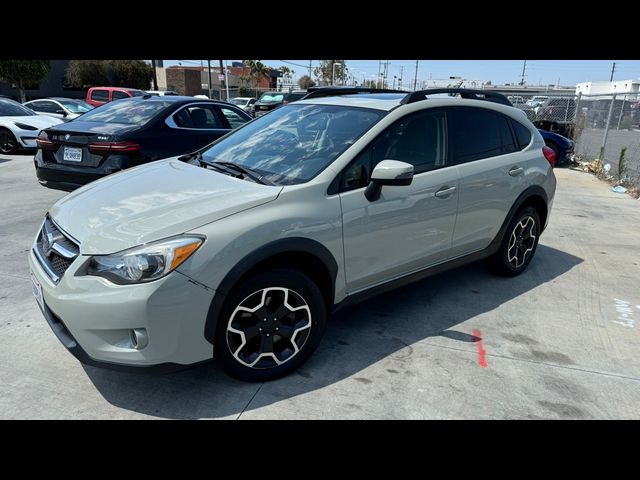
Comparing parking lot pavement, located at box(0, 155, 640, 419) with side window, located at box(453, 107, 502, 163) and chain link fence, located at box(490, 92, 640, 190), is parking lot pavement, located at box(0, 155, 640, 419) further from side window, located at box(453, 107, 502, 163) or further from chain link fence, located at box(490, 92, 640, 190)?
chain link fence, located at box(490, 92, 640, 190)

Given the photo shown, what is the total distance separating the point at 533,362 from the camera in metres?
3.30

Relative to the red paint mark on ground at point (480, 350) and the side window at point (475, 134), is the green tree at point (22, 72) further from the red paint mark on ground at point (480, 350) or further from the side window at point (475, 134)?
the red paint mark on ground at point (480, 350)

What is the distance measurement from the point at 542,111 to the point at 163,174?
59.0 feet

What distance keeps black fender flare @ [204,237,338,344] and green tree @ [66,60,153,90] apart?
1464 inches

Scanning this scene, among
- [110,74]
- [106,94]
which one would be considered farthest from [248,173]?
[110,74]

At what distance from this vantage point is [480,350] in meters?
3.41

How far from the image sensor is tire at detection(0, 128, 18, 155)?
1182cm

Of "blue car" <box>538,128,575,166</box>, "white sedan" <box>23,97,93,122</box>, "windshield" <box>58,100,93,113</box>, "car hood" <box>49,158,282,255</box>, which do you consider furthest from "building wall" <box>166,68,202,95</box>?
"car hood" <box>49,158,282,255</box>

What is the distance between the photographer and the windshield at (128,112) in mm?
5926

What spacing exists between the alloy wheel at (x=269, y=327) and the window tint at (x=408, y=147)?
83 cm

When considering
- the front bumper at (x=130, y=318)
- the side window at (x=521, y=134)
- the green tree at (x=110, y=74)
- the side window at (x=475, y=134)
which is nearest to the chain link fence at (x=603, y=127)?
the side window at (x=521, y=134)

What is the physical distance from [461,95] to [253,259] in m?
2.77
